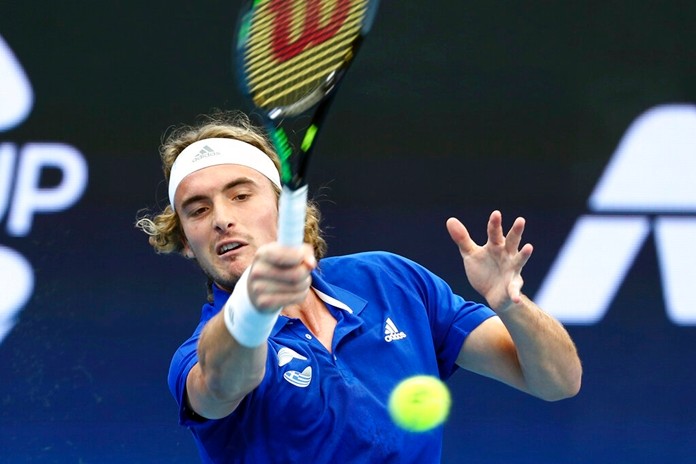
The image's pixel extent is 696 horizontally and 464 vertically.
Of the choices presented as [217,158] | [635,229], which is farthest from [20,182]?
[635,229]

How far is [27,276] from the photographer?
15.4 ft

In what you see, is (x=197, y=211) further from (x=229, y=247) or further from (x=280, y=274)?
(x=280, y=274)

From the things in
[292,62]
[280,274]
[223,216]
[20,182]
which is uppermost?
[292,62]

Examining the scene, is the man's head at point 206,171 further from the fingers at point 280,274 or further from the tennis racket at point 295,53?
the fingers at point 280,274

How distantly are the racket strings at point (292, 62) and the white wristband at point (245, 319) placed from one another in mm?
399

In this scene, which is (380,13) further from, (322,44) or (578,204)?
(322,44)

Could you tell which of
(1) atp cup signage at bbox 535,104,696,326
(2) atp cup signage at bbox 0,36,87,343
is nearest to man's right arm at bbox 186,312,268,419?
(2) atp cup signage at bbox 0,36,87,343

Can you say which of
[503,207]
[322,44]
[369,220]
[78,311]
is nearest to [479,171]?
[503,207]

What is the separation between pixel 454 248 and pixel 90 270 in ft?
4.57

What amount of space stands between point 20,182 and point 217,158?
1.72 m

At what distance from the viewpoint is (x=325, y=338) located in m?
3.07

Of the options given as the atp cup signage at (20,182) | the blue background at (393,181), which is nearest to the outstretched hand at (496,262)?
the blue background at (393,181)

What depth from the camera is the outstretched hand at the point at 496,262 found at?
9.12ft

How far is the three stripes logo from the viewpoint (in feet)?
10.2
